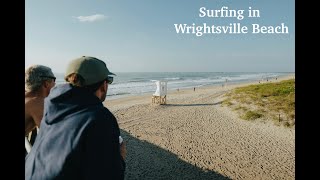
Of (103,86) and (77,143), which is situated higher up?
(103,86)

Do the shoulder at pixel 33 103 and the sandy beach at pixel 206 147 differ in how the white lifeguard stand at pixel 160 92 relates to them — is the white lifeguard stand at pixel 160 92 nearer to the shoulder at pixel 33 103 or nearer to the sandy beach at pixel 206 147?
the sandy beach at pixel 206 147

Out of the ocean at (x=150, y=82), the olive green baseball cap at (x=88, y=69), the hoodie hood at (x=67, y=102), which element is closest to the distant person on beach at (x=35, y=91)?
the olive green baseball cap at (x=88, y=69)

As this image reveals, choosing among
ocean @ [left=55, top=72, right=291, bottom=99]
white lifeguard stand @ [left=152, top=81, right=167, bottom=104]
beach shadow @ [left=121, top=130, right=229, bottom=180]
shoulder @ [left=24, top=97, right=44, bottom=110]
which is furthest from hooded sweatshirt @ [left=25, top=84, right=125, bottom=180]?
white lifeguard stand @ [left=152, top=81, right=167, bottom=104]

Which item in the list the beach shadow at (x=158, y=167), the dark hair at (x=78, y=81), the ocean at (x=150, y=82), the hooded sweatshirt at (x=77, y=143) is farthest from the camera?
the ocean at (x=150, y=82)

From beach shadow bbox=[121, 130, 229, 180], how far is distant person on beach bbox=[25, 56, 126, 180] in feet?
16.6

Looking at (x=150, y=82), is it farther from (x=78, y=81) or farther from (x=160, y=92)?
(x=78, y=81)

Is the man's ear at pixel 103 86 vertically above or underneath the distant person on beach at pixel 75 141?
above

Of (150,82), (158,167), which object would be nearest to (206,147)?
(158,167)

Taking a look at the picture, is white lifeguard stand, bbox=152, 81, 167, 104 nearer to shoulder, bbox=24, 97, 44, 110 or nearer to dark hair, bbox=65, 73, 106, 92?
shoulder, bbox=24, 97, 44, 110

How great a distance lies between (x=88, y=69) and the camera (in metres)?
1.88

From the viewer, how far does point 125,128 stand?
38.3ft

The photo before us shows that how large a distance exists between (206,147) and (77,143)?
7.70m

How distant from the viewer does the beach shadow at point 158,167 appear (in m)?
6.61
